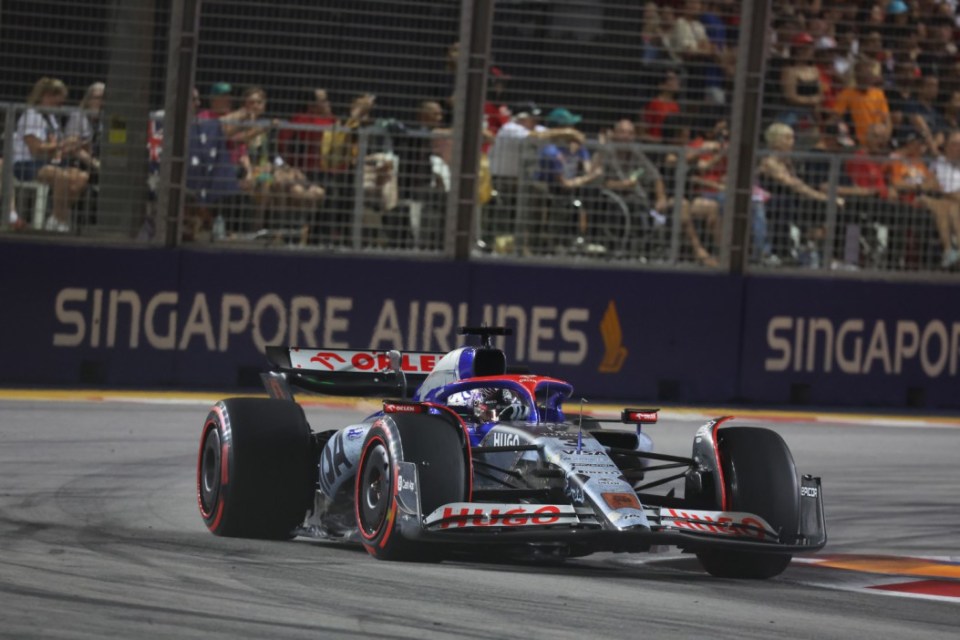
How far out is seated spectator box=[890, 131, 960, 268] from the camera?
15539mm

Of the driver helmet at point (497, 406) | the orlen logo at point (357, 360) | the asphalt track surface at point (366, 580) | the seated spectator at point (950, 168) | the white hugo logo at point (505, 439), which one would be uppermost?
the seated spectator at point (950, 168)

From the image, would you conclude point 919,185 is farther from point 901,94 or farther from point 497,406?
point 497,406

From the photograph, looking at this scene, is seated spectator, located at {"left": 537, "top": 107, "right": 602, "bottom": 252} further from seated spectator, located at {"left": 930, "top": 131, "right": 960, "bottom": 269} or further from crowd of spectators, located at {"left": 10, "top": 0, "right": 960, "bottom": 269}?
seated spectator, located at {"left": 930, "top": 131, "right": 960, "bottom": 269}

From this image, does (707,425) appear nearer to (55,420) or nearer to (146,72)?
(55,420)

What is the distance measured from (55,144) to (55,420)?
2465 millimetres

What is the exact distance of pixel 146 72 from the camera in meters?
14.3

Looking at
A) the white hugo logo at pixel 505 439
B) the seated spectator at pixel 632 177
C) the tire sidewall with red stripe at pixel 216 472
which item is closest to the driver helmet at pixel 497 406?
the white hugo logo at pixel 505 439

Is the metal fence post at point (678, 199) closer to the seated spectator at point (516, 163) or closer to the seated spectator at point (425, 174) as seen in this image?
the seated spectator at point (516, 163)

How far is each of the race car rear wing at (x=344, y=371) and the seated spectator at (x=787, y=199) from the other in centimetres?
662

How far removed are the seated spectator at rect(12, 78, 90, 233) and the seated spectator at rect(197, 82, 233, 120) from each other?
1.00m

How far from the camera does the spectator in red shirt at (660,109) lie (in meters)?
15.0

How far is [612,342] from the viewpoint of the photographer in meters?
15.2

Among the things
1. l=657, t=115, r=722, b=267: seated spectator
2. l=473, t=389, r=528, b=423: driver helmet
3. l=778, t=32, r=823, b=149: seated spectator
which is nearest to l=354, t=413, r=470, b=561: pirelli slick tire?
l=473, t=389, r=528, b=423: driver helmet

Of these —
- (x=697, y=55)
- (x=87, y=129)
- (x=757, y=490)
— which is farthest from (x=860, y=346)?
(x=757, y=490)
